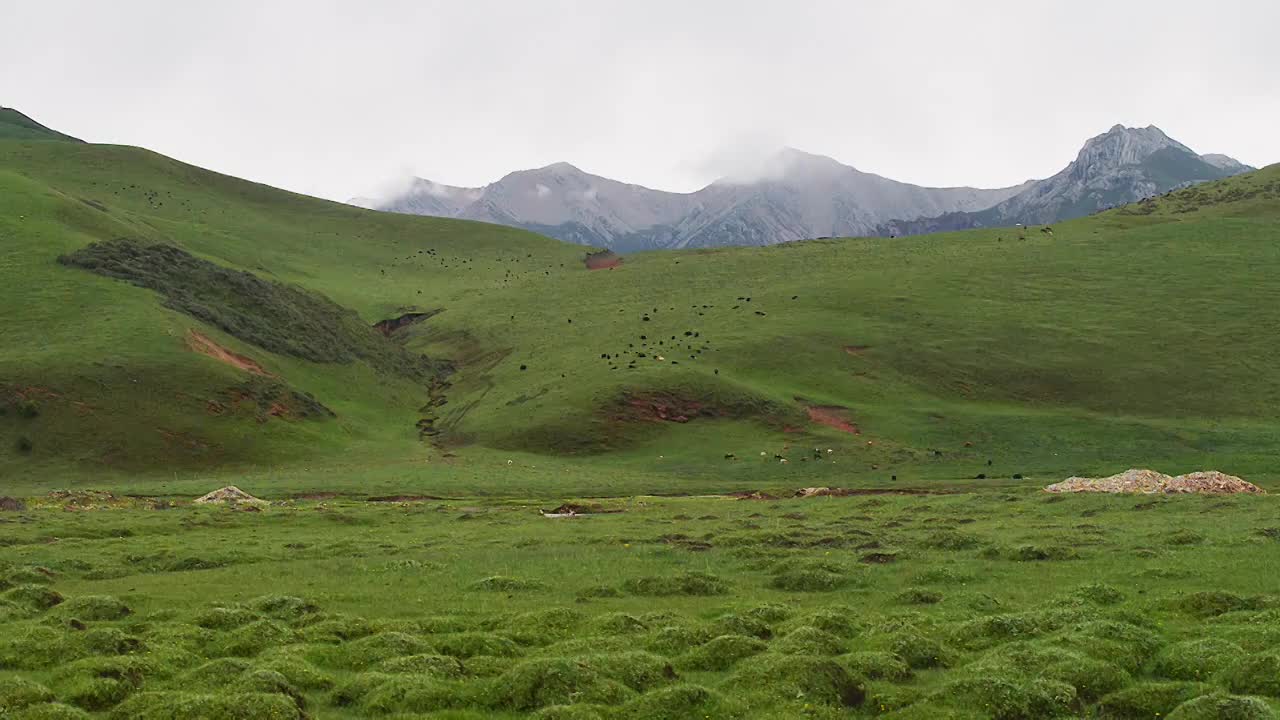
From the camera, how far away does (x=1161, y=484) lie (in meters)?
54.0

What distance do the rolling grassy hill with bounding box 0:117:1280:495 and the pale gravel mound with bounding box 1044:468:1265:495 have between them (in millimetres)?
11283

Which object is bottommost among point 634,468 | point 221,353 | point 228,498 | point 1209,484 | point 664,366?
point 634,468

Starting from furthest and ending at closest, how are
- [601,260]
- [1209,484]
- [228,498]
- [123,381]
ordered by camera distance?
[601,260] < [123,381] < [228,498] < [1209,484]

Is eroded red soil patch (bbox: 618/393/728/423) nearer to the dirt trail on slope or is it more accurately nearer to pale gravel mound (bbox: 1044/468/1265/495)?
the dirt trail on slope

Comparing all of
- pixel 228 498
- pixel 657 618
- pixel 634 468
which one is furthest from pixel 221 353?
pixel 657 618

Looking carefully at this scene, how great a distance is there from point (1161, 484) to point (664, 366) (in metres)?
53.1

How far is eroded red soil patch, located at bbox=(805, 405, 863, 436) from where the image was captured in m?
86.0

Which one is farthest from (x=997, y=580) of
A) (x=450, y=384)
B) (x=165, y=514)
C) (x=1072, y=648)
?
(x=450, y=384)

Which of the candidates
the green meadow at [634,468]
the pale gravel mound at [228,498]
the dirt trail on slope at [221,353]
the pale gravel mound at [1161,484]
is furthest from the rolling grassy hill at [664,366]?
the pale gravel mound at [1161,484]

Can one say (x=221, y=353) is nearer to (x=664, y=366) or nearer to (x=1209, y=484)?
(x=664, y=366)

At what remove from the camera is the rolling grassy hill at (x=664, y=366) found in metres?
75.3

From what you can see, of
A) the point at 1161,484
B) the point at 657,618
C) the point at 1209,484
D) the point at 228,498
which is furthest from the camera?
the point at 228,498

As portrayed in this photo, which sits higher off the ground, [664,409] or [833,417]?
[664,409]

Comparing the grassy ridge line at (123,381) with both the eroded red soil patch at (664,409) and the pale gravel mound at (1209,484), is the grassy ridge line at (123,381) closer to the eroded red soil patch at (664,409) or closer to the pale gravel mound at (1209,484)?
the eroded red soil patch at (664,409)
